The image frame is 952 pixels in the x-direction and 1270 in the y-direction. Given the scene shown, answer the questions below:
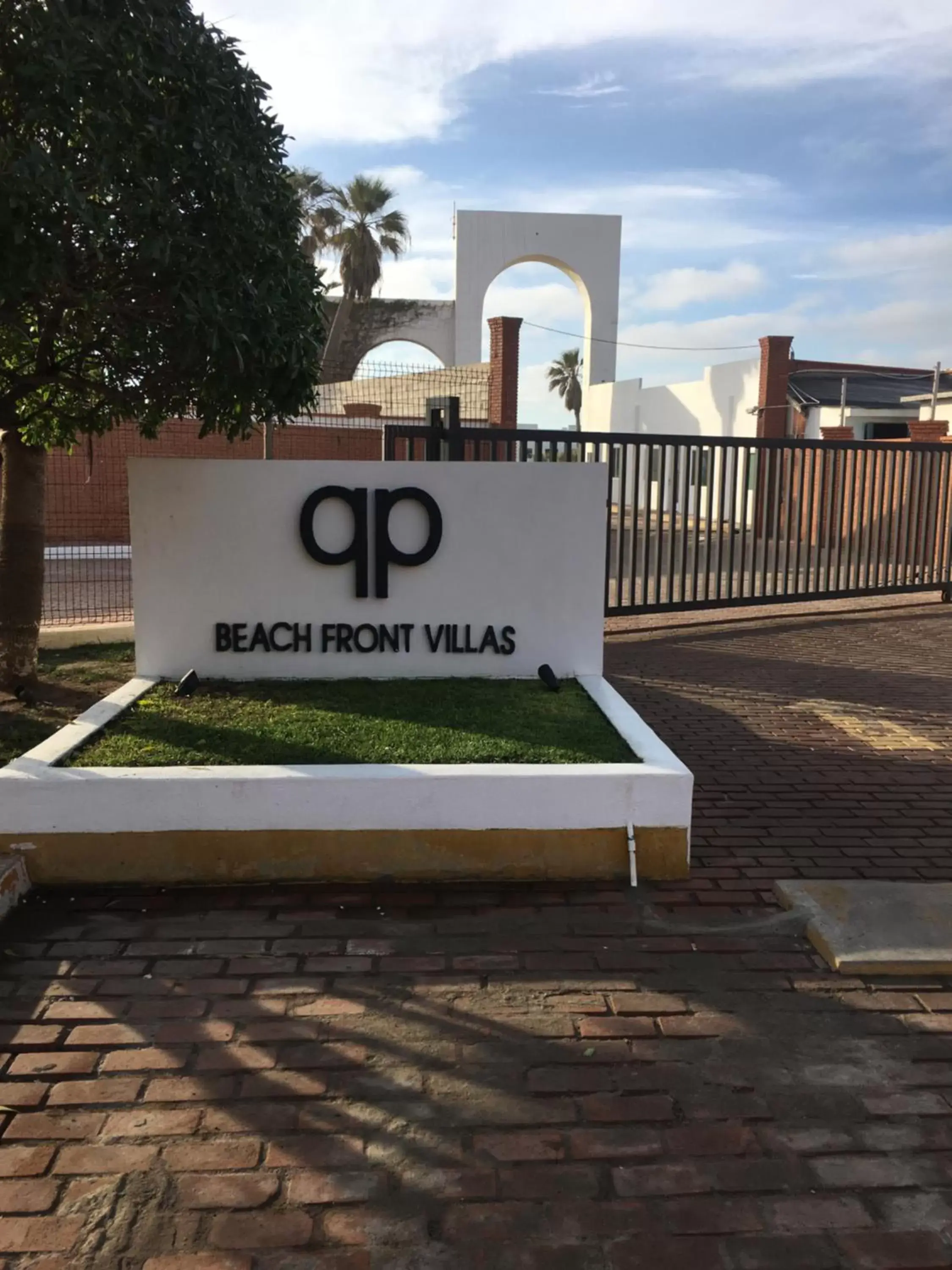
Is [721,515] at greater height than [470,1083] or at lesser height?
greater

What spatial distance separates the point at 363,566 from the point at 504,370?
631 inches

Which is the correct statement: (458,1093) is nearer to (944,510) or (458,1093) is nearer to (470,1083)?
(470,1083)

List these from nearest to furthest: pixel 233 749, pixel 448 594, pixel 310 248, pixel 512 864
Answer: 1. pixel 512 864
2. pixel 233 749
3. pixel 448 594
4. pixel 310 248

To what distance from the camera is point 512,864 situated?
446 cm

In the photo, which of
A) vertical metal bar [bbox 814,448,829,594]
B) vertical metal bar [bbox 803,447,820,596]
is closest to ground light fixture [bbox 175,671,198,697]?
vertical metal bar [bbox 803,447,820,596]

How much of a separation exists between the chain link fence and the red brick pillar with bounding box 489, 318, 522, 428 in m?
0.34

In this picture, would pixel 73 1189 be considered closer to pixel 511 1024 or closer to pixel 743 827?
pixel 511 1024

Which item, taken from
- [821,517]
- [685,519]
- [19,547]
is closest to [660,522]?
[685,519]

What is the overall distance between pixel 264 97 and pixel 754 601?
8101mm

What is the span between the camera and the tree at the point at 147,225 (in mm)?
4152

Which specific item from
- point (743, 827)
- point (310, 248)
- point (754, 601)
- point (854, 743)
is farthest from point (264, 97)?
point (310, 248)

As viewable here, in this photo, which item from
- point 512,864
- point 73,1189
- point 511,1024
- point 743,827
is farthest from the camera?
point 743,827

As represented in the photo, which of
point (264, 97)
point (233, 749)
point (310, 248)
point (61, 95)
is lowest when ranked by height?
point (233, 749)

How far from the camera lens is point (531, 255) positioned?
98.0ft
